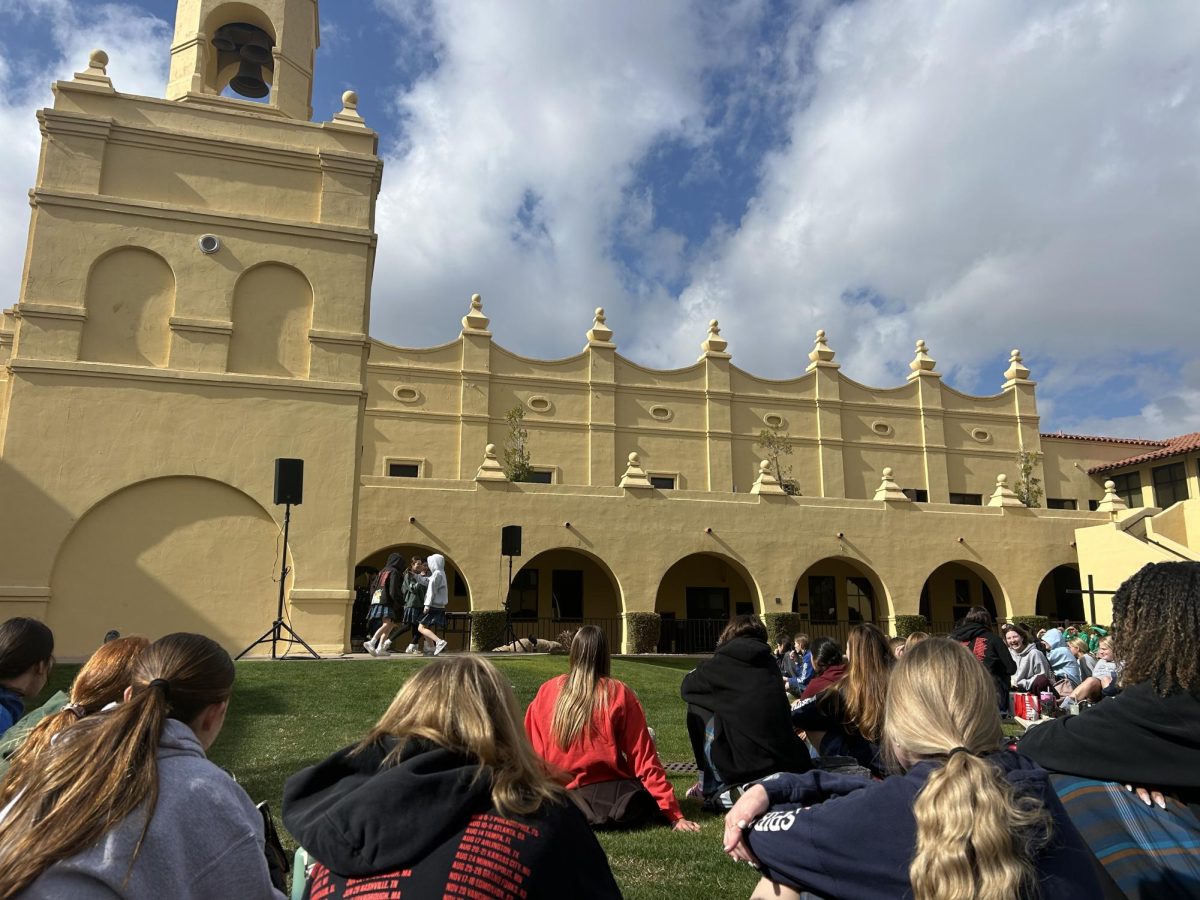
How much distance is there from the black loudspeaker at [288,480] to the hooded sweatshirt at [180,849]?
37.2ft

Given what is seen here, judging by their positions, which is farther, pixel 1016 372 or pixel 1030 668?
pixel 1016 372

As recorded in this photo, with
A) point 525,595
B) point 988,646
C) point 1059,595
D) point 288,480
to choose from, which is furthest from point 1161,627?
point 1059,595

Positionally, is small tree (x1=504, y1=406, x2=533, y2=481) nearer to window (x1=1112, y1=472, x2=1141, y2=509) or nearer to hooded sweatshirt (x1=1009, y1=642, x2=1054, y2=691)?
hooded sweatshirt (x1=1009, y1=642, x2=1054, y2=691)

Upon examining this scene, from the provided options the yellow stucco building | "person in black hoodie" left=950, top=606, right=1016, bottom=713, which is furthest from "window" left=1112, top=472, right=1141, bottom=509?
"person in black hoodie" left=950, top=606, right=1016, bottom=713

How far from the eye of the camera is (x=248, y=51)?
17781 mm

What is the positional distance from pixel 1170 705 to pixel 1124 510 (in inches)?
1079

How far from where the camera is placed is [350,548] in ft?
49.2

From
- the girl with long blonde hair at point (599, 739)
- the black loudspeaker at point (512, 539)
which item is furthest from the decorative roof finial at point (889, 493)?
the girl with long blonde hair at point (599, 739)

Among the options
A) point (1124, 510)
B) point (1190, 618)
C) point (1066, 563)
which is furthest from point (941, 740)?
point (1124, 510)

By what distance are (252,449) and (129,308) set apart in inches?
132

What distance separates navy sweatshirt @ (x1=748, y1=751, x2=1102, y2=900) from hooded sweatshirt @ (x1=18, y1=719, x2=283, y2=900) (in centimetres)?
132

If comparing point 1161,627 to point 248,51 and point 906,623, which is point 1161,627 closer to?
point 248,51

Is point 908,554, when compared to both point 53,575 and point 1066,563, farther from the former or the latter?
point 53,575

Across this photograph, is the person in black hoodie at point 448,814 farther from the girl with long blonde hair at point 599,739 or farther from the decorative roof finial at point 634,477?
the decorative roof finial at point 634,477
